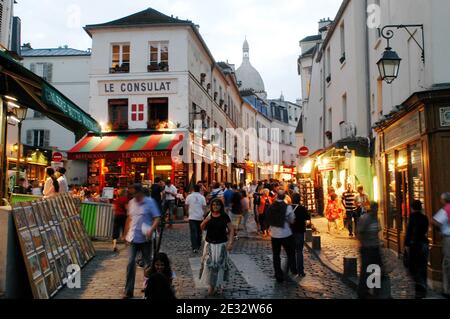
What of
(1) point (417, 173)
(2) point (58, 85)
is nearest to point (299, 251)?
(1) point (417, 173)

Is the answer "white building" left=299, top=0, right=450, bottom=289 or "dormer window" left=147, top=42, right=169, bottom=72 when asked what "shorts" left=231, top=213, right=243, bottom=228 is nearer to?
"white building" left=299, top=0, right=450, bottom=289

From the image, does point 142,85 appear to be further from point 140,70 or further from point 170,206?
point 170,206

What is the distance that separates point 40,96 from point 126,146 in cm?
1476

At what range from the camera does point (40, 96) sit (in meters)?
8.48

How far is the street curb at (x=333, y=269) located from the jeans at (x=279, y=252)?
2.80ft

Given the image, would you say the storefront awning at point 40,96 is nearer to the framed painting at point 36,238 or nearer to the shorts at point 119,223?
the framed painting at point 36,238

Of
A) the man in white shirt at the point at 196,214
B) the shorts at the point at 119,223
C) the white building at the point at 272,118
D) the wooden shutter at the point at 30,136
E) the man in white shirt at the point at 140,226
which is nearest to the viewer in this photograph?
the man in white shirt at the point at 140,226

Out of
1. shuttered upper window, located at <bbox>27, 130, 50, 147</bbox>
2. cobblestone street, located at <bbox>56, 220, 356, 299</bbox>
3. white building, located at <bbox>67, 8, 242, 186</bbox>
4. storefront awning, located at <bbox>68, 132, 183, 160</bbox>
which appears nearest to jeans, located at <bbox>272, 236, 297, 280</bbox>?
cobblestone street, located at <bbox>56, 220, 356, 299</bbox>

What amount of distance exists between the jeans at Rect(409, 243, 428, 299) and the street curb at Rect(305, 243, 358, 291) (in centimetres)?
98

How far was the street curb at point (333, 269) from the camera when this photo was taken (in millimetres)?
8098

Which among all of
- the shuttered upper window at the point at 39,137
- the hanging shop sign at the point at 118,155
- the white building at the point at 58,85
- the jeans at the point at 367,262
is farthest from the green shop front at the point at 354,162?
the shuttered upper window at the point at 39,137

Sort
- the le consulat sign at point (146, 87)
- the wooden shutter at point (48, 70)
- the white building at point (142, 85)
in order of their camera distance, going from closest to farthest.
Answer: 1. the white building at point (142, 85)
2. the le consulat sign at point (146, 87)
3. the wooden shutter at point (48, 70)

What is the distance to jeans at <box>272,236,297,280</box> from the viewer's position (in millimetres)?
8508
